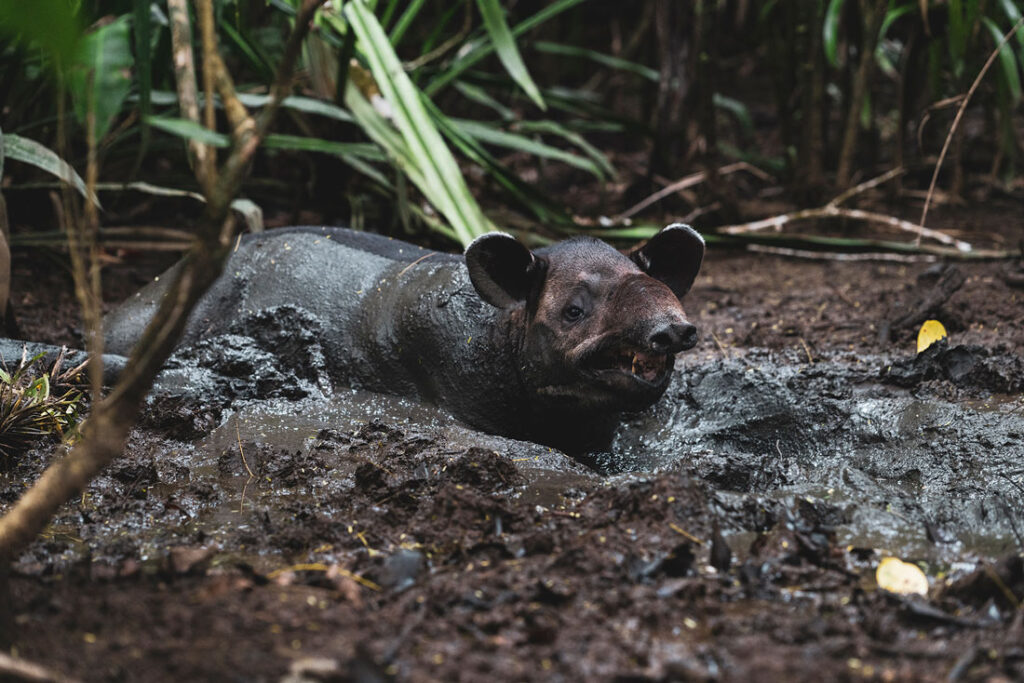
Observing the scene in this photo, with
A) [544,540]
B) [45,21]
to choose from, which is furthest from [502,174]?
[45,21]

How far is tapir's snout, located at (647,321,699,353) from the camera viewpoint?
9.60 ft

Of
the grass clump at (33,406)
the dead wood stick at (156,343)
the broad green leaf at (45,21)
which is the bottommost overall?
the grass clump at (33,406)

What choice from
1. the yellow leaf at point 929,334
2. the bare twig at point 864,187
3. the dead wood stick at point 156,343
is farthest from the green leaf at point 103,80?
the bare twig at point 864,187

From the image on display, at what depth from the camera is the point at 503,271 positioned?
357 centimetres

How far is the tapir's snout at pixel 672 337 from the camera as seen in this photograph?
293cm

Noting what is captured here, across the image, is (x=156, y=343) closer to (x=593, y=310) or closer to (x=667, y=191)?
(x=593, y=310)

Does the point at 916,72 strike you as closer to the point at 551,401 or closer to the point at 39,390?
the point at 551,401

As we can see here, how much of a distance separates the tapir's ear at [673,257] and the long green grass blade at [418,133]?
1028 mm

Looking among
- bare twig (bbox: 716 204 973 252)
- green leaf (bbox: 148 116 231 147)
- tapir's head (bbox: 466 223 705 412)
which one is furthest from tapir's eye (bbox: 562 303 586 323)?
bare twig (bbox: 716 204 973 252)

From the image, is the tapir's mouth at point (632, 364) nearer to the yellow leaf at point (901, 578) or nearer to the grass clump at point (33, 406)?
the yellow leaf at point (901, 578)

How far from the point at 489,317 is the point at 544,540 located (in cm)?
157

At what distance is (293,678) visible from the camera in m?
1.57

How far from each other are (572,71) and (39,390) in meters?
7.42

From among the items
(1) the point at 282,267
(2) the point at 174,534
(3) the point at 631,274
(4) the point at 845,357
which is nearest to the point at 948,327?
(4) the point at 845,357
